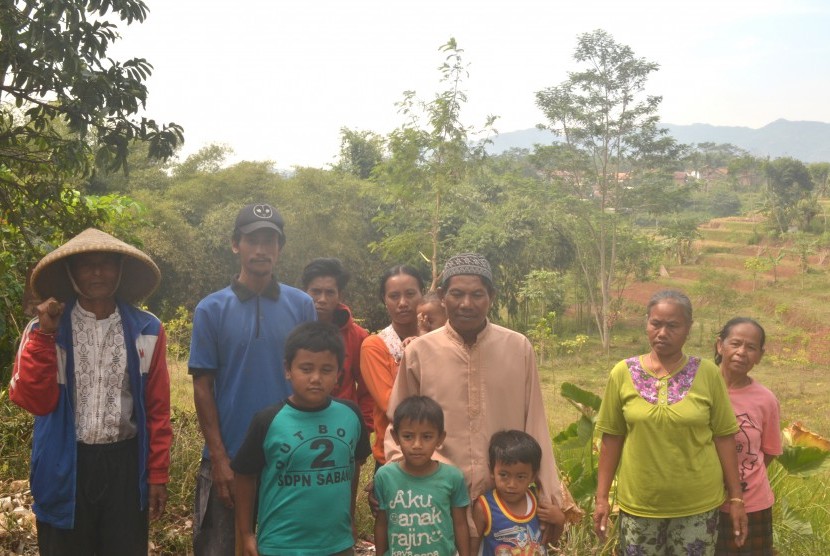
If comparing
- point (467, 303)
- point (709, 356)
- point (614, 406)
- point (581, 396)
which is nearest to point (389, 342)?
point (467, 303)

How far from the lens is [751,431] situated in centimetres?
313

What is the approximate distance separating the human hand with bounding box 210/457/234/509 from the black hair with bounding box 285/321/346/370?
49cm

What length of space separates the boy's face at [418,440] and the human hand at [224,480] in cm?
69

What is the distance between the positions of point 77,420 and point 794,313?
2708 cm

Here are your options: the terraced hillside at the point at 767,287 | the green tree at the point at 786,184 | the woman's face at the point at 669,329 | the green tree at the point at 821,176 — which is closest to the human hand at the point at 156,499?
the woman's face at the point at 669,329

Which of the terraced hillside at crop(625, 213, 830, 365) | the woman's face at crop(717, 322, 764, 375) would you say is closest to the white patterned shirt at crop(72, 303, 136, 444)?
the woman's face at crop(717, 322, 764, 375)

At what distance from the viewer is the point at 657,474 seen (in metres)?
2.88

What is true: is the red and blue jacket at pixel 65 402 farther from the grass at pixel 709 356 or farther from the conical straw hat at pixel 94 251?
the grass at pixel 709 356

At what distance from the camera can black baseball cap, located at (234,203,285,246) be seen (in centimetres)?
293

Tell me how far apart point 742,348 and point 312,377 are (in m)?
1.95

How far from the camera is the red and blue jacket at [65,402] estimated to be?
244 cm

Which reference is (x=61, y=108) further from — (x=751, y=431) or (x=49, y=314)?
(x=751, y=431)

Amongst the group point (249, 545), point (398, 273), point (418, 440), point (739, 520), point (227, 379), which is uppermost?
point (398, 273)

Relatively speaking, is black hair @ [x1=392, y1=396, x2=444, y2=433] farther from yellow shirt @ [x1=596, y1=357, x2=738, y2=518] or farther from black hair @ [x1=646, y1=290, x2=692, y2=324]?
black hair @ [x1=646, y1=290, x2=692, y2=324]
